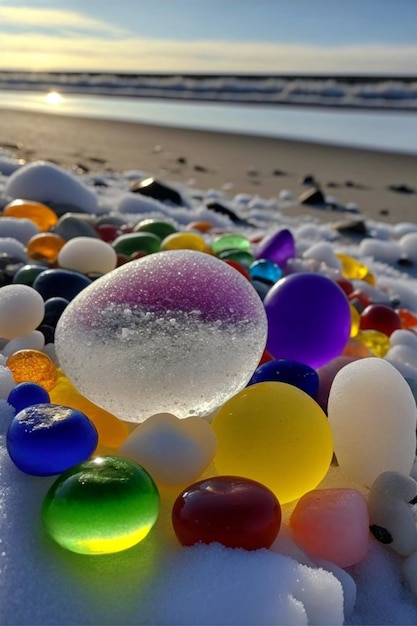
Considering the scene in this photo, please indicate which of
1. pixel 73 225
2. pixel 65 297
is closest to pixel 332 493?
pixel 65 297

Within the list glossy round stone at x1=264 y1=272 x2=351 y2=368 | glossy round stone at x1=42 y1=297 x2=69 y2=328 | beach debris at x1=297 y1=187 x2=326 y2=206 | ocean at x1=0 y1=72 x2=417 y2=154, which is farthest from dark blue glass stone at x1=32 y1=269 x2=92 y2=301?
ocean at x1=0 y1=72 x2=417 y2=154

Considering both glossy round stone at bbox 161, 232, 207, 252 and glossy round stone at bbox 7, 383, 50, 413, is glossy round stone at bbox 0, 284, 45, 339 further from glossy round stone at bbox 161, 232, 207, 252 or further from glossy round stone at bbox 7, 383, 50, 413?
glossy round stone at bbox 161, 232, 207, 252

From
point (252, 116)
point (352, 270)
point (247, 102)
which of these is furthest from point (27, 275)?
point (247, 102)

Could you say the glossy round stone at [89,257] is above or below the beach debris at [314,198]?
above

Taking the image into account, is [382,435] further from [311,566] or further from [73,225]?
[73,225]

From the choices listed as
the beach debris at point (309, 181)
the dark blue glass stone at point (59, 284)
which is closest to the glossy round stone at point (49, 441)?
the dark blue glass stone at point (59, 284)

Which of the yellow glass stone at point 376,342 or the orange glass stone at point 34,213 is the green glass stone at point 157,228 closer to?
the orange glass stone at point 34,213
